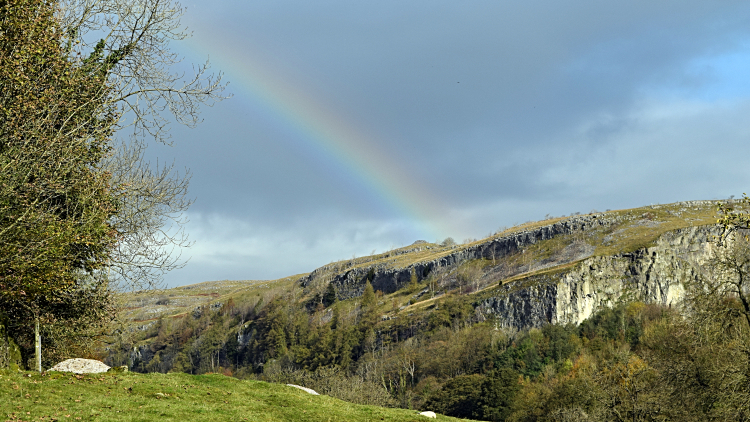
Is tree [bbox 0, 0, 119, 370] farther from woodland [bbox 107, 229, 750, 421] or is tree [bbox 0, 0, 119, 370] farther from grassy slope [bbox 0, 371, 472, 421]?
woodland [bbox 107, 229, 750, 421]

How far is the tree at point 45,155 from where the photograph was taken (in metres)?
17.5

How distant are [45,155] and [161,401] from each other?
12.0 m

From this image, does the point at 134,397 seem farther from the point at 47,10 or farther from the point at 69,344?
the point at 69,344

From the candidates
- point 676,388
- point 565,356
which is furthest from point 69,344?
point 565,356

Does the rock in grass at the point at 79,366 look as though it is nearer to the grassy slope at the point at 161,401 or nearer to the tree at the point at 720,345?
the grassy slope at the point at 161,401

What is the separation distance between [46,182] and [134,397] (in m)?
11.5

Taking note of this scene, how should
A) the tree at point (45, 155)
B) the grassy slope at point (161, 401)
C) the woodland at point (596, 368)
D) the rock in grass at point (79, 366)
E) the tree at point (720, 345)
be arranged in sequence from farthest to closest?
1. the woodland at point (596, 368)
2. the tree at point (720, 345)
3. the rock in grass at point (79, 366)
4. the grassy slope at point (161, 401)
5. the tree at point (45, 155)

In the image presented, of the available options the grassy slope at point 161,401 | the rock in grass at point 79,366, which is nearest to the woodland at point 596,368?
the rock in grass at point 79,366

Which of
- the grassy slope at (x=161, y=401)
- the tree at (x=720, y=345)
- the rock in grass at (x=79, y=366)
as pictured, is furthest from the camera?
the tree at (x=720, y=345)

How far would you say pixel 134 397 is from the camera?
24.4 meters

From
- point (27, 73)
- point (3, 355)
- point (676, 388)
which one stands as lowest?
point (676, 388)

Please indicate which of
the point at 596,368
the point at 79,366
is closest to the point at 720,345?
the point at 79,366

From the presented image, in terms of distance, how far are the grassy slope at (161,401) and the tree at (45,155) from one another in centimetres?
397

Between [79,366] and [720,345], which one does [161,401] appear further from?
[720,345]
